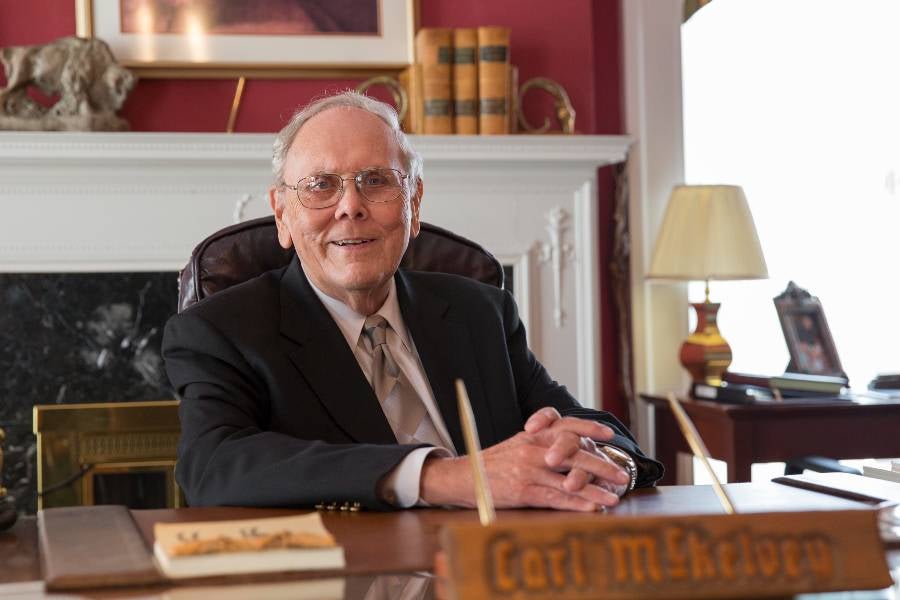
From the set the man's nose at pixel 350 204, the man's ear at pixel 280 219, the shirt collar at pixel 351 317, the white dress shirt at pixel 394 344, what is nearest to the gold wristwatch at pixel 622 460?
the white dress shirt at pixel 394 344

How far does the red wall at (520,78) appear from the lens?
3688 millimetres

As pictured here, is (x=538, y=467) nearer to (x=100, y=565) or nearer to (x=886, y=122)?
(x=100, y=565)

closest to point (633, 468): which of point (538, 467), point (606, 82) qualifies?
point (538, 467)

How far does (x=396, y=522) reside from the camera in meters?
1.23

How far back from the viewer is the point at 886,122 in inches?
165

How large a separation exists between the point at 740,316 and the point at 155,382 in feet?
6.85

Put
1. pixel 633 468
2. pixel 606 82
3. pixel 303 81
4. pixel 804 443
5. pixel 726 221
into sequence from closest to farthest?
1. pixel 633 468
2. pixel 804 443
3. pixel 726 221
4. pixel 303 81
5. pixel 606 82

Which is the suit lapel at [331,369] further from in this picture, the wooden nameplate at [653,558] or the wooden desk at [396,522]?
the wooden nameplate at [653,558]

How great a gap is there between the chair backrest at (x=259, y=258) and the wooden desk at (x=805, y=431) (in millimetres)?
1280

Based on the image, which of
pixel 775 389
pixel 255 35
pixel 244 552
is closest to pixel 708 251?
pixel 775 389

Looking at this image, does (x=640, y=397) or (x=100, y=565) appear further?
(x=640, y=397)

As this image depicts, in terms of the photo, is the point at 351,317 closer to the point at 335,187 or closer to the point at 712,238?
the point at 335,187

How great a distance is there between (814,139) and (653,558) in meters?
3.66

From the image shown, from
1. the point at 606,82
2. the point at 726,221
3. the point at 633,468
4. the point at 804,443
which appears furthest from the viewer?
the point at 606,82
